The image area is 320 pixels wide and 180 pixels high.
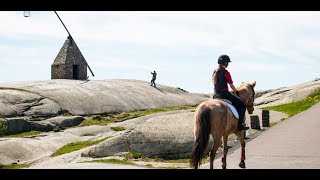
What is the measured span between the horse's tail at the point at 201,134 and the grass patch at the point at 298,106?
24522mm

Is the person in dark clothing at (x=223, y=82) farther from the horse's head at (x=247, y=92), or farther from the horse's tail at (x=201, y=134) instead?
the horse's tail at (x=201, y=134)

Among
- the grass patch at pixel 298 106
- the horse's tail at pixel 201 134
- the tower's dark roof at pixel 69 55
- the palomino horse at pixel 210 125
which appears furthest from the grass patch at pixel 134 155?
the tower's dark roof at pixel 69 55

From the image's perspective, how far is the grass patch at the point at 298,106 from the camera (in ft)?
126

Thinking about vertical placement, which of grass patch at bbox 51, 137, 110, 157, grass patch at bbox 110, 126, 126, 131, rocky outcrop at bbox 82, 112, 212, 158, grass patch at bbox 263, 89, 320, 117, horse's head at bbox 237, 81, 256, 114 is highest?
horse's head at bbox 237, 81, 256, 114

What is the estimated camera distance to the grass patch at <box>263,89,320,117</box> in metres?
38.3

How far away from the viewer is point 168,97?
61.1 metres

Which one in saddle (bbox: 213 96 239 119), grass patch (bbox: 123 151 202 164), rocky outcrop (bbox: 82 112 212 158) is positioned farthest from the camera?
rocky outcrop (bbox: 82 112 212 158)

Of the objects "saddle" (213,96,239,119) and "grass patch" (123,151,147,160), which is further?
"grass patch" (123,151,147,160)

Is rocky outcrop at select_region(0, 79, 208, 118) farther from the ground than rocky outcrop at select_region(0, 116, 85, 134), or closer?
farther from the ground

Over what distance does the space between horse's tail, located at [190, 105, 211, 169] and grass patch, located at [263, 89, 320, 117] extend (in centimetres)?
2452

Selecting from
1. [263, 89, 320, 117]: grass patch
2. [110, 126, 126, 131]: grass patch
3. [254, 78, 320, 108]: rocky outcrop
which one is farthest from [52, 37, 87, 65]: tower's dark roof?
[263, 89, 320, 117]: grass patch

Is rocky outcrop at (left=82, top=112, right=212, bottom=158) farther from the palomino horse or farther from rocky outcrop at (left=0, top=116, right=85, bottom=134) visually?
rocky outcrop at (left=0, top=116, right=85, bottom=134)
